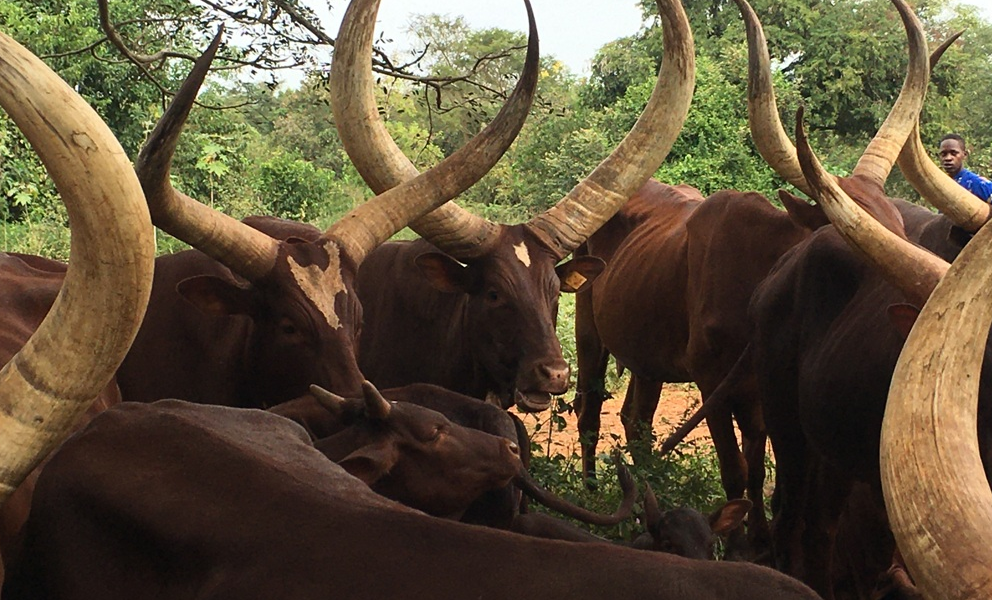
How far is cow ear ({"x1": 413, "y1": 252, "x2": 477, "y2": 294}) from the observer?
19.1ft

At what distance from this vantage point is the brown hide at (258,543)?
236 cm

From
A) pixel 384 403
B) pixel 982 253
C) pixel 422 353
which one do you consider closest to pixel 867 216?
pixel 384 403

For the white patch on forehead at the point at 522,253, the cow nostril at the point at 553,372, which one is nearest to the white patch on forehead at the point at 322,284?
the cow nostril at the point at 553,372

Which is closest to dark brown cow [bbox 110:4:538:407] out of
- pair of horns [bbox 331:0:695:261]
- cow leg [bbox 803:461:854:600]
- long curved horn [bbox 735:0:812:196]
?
pair of horns [bbox 331:0:695:261]

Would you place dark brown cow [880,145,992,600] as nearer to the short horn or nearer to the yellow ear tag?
the short horn

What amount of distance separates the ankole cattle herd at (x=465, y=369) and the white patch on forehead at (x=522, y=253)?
3cm

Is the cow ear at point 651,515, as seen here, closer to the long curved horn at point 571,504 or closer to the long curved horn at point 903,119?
the long curved horn at point 571,504

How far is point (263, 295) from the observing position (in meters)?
4.93

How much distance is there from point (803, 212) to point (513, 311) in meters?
1.36

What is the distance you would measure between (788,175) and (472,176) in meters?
1.71

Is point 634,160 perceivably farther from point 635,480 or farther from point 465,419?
point 465,419

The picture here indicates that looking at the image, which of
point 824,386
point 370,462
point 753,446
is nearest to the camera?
point 370,462

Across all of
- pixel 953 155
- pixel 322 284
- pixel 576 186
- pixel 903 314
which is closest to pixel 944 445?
pixel 903 314

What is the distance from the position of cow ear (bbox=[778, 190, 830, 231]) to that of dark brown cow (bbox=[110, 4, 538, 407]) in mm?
1341
